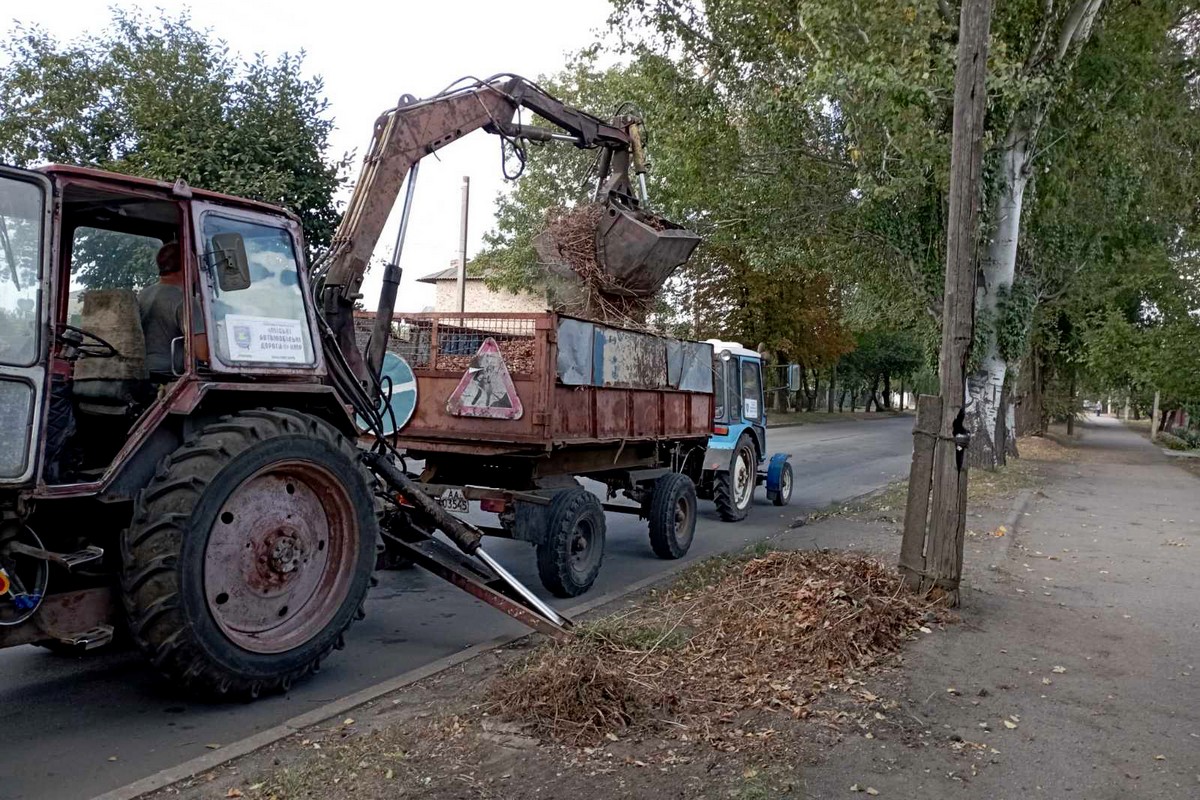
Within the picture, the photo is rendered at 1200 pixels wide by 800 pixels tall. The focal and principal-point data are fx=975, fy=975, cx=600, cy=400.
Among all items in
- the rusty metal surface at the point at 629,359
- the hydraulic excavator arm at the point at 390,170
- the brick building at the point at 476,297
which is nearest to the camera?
the hydraulic excavator arm at the point at 390,170

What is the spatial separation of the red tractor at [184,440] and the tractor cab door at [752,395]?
7.66 meters

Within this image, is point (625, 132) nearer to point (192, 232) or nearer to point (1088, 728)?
point (192, 232)

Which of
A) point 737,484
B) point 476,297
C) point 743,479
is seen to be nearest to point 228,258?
point 737,484

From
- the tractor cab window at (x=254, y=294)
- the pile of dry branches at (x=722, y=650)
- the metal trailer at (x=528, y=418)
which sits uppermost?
the tractor cab window at (x=254, y=294)

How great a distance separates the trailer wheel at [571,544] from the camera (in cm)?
807

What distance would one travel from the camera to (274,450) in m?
5.25

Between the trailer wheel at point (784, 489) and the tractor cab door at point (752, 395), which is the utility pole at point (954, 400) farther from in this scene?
the trailer wheel at point (784, 489)

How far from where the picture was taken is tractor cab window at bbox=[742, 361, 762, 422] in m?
13.8

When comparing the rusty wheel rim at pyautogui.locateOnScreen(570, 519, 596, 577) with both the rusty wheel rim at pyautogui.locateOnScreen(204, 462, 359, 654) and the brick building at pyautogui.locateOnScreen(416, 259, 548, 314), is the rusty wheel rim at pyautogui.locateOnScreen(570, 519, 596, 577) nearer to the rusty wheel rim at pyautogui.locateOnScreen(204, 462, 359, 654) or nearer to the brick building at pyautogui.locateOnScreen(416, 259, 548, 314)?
the rusty wheel rim at pyautogui.locateOnScreen(204, 462, 359, 654)

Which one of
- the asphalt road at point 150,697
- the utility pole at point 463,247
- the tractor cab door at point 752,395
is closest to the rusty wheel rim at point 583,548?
the asphalt road at point 150,697

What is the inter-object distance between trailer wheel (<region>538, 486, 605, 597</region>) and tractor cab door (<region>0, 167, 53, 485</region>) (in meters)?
4.33

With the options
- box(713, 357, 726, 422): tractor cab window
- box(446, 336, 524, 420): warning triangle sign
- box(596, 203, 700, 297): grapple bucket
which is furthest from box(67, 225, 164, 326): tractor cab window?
box(713, 357, 726, 422): tractor cab window

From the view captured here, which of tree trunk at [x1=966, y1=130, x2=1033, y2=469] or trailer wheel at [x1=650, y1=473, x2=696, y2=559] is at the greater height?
tree trunk at [x1=966, y1=130, x2=1033, y2=469]

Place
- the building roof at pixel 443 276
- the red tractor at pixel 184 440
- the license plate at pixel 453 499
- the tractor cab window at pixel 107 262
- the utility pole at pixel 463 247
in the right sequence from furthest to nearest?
the building roof at pixel 443 276 → the utility pole at pixel 463 247 → the license plate at pixel 453 499 → the tractor cab window at pixel 107 262 → the red tractor at pixel 184 440
